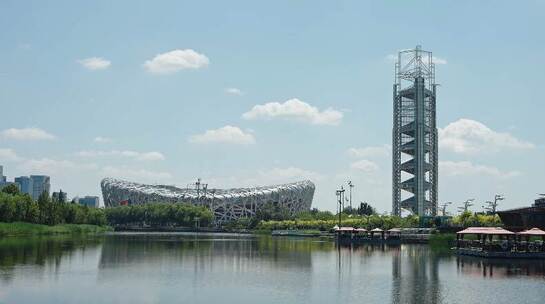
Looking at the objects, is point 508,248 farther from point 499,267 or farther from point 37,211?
point 37,211

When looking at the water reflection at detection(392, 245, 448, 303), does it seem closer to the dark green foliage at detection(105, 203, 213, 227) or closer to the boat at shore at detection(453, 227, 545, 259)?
the boat at shore at detection(453, 227, 545, 259)

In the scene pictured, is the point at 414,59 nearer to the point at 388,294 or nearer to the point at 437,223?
the point at 437,223

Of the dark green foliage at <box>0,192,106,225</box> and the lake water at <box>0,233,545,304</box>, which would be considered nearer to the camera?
the lake water at <box>0,233,545,304</box>

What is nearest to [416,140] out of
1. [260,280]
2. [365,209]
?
[365,209]

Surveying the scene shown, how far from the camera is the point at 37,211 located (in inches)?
3991

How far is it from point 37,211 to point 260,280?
237ft

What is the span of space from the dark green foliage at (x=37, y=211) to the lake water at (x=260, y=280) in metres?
41.3

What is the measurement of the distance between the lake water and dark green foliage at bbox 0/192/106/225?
41.3 metres

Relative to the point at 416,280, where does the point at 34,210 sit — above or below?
above

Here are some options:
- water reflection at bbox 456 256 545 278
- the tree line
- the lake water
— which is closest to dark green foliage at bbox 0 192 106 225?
the tree line

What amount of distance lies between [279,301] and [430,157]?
132823mm

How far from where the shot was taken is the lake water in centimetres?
3052

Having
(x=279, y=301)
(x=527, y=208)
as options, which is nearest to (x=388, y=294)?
(x=279, y=301)

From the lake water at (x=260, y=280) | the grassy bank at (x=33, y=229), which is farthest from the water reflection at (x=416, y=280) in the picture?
the grassy bank at (x=33, y=229)
